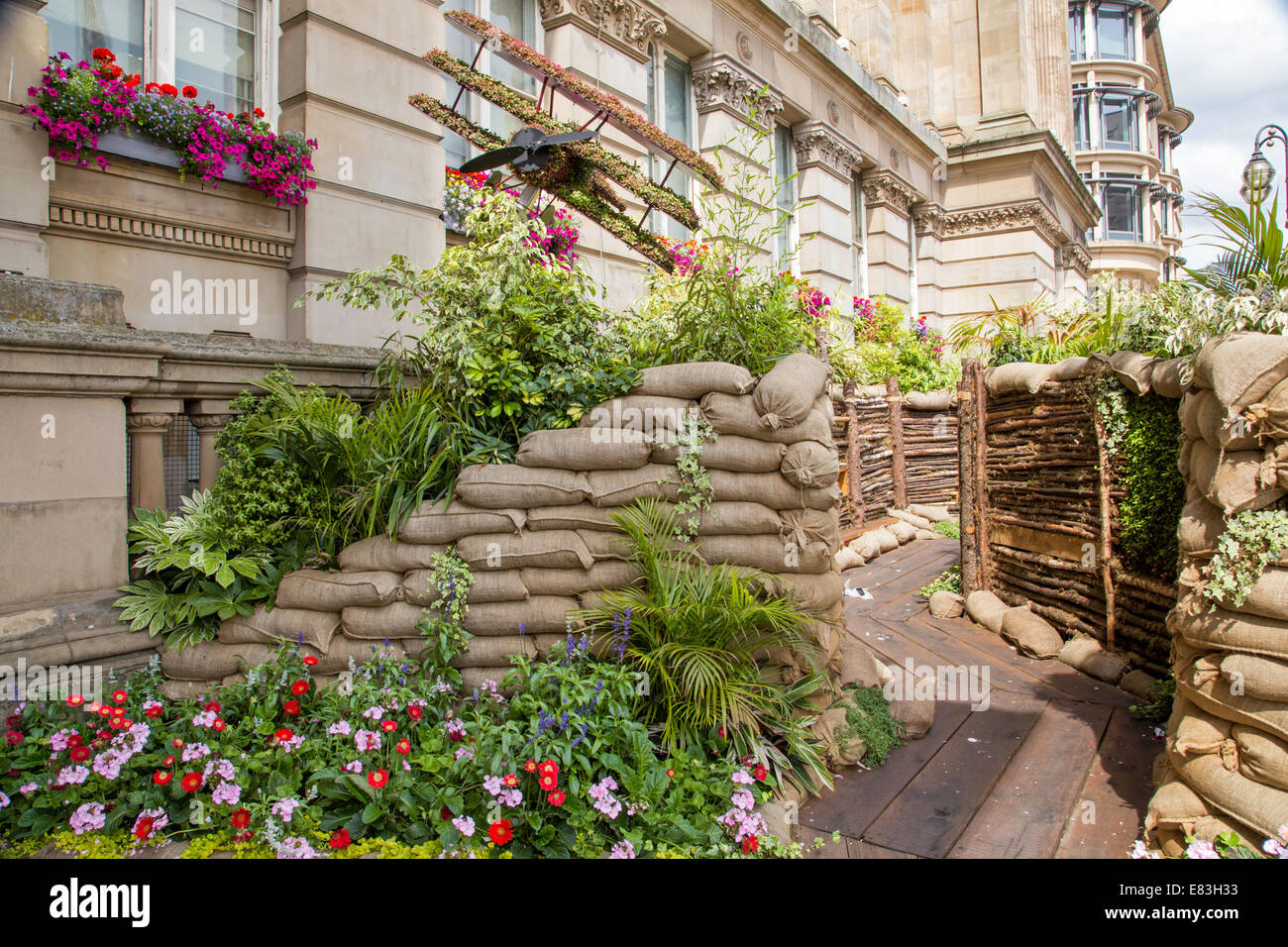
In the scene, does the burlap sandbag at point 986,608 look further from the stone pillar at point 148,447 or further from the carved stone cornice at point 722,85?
the carved stone cornice at point 722,85

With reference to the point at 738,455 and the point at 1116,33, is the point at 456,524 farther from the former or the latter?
the point at 1116,33

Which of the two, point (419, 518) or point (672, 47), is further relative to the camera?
point (672, 47)

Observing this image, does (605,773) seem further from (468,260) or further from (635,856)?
(468,260)

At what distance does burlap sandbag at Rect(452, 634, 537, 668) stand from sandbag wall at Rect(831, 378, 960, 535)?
699 cm

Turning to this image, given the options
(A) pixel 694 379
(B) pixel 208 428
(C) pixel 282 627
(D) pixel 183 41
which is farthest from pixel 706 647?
(D) pixel 183 41

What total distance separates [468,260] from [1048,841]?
452cm

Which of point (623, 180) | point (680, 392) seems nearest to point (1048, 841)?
point (680, 392)

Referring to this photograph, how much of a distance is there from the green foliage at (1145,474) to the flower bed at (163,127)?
668 centimetres

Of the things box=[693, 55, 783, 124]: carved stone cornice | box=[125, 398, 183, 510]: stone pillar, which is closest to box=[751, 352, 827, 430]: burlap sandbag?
box=[125, 398, 183, 510]: stone pillar

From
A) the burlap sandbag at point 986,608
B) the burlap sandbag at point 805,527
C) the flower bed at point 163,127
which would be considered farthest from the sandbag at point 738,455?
the flower bed at point 163,127

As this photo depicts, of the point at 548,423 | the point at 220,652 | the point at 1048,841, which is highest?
the point at 548,423

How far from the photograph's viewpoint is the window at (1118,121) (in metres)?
36.4

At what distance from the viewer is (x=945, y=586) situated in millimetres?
8109
